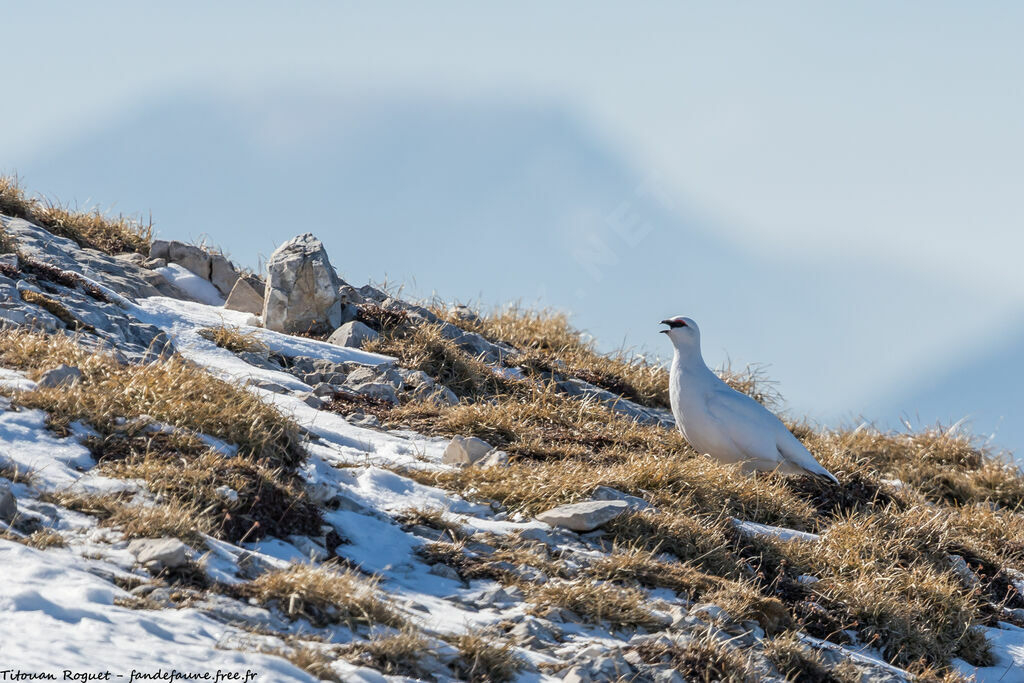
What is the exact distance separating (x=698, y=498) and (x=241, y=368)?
4348 mm

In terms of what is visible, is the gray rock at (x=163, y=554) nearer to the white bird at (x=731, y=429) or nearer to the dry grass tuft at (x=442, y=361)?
the white bird at (x=731, y=429)

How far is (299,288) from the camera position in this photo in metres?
11.1

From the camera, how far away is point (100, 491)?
5223 millimetres

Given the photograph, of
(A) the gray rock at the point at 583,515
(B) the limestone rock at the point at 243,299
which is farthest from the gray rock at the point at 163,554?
(B) the limestone rock at the point at 243,299

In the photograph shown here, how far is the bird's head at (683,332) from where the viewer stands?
9.47 meters

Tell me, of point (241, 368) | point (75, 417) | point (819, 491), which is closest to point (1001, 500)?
point (819, 491)

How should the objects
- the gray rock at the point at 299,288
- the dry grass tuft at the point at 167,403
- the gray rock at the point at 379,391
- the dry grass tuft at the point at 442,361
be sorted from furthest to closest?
the gray rock at the point at 299,288, the dry grass tuft at the point at 442,361, the gray rock at the point at 379,391, the dry grass tuft at the point at 167,403

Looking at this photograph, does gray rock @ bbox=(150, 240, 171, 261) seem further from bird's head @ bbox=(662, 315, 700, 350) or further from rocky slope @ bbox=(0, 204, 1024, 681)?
bird's head @ bbox=(662, 315, 700, 350)

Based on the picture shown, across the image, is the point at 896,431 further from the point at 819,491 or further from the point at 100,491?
the point at 100,491

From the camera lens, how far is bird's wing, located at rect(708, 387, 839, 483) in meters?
8.89

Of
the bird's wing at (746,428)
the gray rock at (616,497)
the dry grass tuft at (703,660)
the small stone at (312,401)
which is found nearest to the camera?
the dry grass tuft at (703,660)

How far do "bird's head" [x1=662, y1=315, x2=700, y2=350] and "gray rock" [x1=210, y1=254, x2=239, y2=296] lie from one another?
5.80 metres

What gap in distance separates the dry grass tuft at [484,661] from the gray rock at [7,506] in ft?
7.15

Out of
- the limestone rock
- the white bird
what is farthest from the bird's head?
the limestone rock
